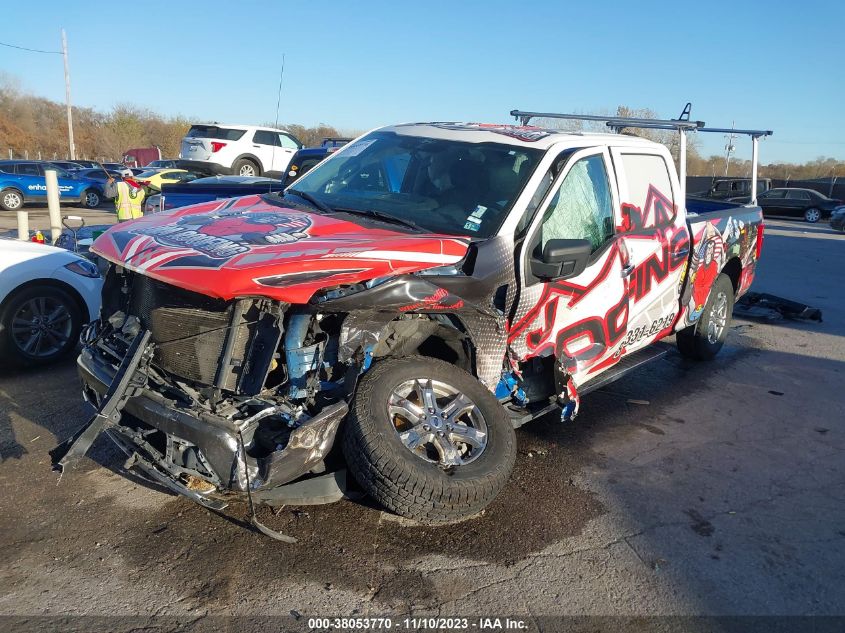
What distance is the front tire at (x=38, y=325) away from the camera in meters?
5.65

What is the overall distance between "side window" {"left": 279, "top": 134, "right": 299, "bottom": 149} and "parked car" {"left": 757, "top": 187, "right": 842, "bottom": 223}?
2082cm

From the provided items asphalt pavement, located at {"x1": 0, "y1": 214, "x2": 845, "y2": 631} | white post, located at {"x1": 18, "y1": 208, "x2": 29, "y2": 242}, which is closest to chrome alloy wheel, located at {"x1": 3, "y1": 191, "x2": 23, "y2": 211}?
white post, located at {"x1": 18, "y1": 208, "x2": 29, "y2": 242}

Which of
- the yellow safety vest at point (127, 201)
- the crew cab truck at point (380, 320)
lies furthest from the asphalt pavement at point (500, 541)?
the yellow safety vest at point (127, 201)

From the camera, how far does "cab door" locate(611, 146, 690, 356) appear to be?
4.86 meters

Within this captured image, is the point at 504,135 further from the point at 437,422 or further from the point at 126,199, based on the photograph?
the point at 126,199

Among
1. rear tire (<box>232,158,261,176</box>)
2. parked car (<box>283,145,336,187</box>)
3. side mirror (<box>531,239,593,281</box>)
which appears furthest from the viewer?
rear tire (<box>232,158,261,176</box>)

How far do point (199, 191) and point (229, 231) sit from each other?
6.19 metres

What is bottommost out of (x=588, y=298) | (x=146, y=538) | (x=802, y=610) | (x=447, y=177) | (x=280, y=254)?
(x=802, y=610)

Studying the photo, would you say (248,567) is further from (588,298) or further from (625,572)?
(588,298)

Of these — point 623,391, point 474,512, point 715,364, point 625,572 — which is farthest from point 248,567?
point 715,364

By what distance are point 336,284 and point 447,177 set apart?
1547 millimetres

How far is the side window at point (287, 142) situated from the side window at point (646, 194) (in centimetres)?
1744

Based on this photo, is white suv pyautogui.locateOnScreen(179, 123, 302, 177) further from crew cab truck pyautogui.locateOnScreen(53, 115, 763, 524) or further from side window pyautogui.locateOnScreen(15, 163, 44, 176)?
crew cab truck pyautogui.locateOnScreen(53, 115, 763, 524)

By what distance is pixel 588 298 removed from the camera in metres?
4.43
